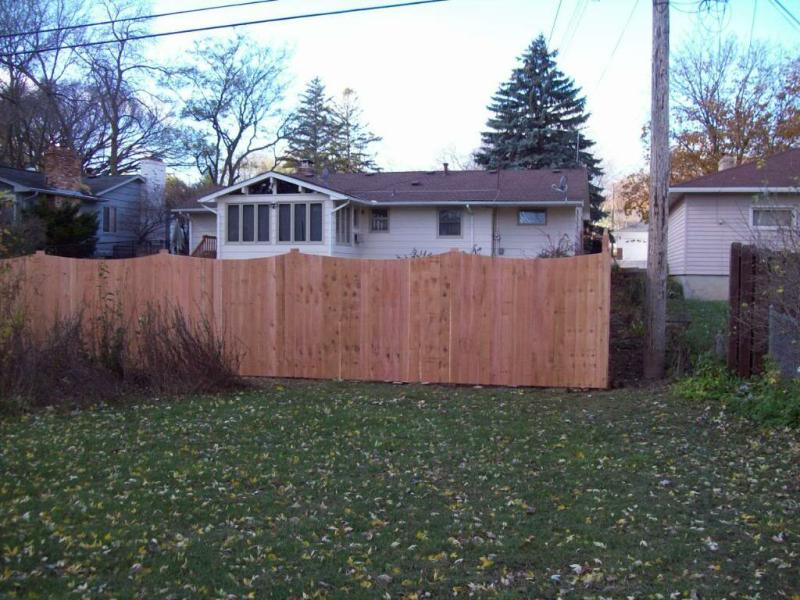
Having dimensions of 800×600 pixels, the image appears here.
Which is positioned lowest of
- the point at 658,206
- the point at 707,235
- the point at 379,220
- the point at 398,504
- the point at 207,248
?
the point at 398,504

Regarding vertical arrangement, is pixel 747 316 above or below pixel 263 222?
below

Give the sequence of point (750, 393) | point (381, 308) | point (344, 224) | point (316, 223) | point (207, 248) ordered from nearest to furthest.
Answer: point (750, 393), point (381, 308), point (316, 223), point (344, 224), point (207, 248)

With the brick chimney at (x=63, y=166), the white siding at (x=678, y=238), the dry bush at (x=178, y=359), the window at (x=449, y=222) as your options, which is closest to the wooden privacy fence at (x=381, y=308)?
the dry bush at (x=178, y=359)

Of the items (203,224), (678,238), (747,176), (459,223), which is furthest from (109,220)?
(747,176)

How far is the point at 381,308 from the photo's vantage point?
1001cm

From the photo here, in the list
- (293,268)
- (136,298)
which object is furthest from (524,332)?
(136,298)

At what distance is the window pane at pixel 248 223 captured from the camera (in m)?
22.5

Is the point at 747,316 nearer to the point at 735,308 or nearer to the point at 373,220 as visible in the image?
the point at 735,308

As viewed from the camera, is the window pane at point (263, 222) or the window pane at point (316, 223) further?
the window pane at point (263, 222)

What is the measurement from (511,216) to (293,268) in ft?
43.6

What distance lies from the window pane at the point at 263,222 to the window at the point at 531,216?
7631 millimetres

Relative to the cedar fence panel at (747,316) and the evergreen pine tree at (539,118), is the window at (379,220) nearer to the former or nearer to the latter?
the evergreen pine tree at (539,118)

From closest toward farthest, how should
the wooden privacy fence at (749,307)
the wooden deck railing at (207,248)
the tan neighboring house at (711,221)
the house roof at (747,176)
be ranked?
the wooden privacy fence at (749,307) < the house roof at (747,176) < the tan neighboring house at (711,221) < the wooden deck railing at (207,248)

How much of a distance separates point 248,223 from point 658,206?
15.4m
